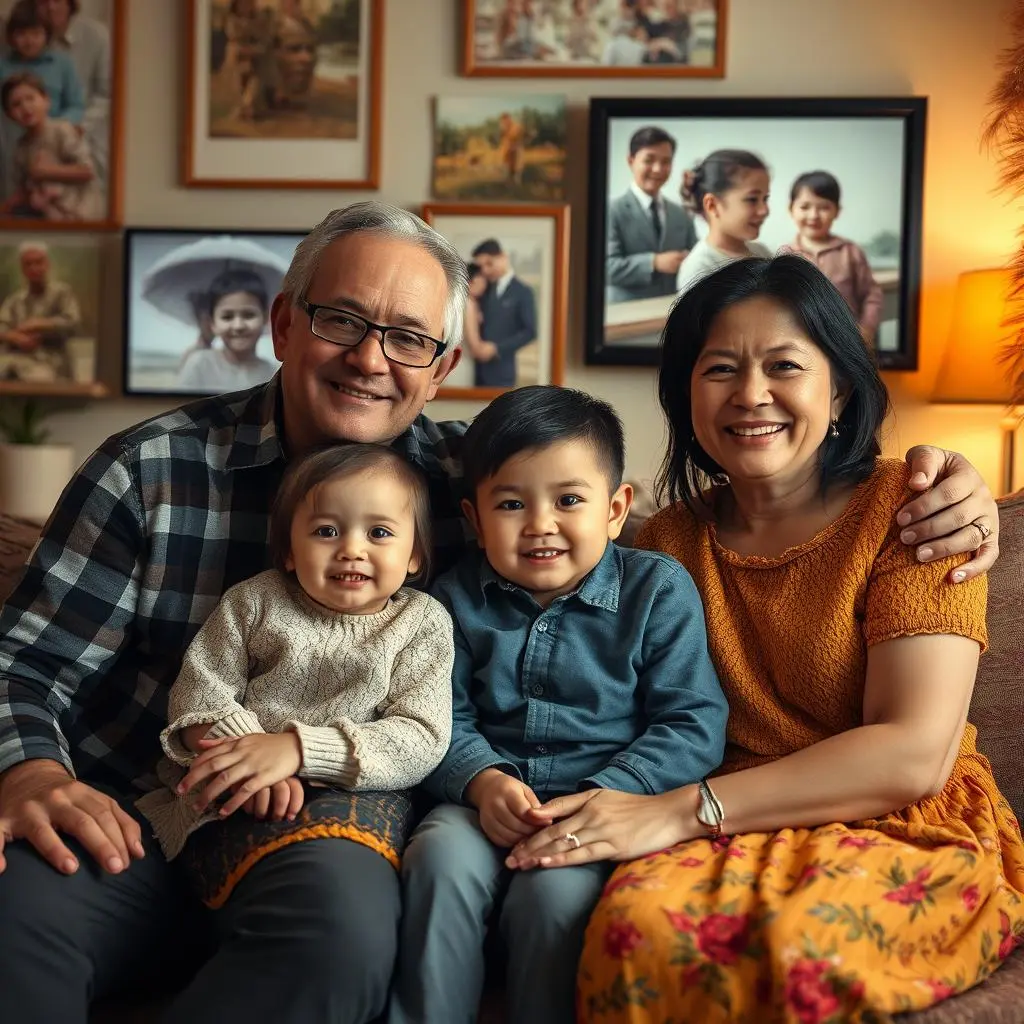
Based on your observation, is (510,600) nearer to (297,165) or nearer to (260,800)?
(260,800)

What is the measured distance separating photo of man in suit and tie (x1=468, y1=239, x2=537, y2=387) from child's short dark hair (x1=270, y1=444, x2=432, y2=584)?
6.73 ft

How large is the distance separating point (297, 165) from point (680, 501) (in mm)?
2302

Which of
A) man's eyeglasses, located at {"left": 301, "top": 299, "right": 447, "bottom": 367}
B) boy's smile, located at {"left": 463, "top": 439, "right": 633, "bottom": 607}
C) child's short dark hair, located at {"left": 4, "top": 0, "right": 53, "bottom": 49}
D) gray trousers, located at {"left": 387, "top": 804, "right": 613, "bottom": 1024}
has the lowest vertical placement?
gray trousers, located at {"left": 387, "top": 804, "right": 613, "bottom": 1024}

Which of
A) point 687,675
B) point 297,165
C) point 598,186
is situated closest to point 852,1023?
point 687,675

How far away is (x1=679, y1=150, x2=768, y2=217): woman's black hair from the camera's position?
11.8ft

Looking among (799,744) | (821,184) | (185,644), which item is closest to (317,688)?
(185,644)

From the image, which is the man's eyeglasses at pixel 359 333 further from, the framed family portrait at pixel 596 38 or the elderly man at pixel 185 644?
the framed family portrait at pixel 596 38

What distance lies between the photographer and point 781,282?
1734mm

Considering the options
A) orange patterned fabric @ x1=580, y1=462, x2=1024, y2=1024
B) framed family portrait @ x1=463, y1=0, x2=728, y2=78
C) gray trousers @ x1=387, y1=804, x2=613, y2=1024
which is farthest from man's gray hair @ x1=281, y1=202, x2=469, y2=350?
framed family portrait @ x1=463, y1=0, x2=728, y2=78

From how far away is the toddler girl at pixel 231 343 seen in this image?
3.77 m

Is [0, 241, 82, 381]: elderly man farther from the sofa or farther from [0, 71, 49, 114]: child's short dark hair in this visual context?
the sofa

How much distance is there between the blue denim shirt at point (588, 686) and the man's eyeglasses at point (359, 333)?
37cm

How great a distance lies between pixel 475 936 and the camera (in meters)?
1.40

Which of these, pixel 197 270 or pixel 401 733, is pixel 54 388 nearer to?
pixel 197 270
